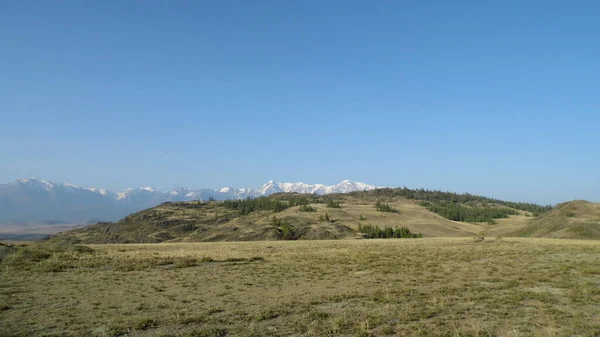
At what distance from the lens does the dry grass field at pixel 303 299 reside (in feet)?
46.2

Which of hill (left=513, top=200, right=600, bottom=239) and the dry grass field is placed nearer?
the dry grass field

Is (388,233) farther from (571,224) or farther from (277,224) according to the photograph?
(571,224)

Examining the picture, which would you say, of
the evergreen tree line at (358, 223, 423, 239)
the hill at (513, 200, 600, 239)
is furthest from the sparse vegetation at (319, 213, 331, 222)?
the hill at (513, 200, 600, 239)

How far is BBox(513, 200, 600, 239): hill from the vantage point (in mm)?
75188

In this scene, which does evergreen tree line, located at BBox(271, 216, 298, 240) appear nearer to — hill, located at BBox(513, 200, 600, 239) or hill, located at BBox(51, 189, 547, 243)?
hill, located at BBox(51, 189, 547, 243)

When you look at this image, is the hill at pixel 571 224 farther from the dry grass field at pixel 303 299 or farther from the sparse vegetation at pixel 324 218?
the sparse vegetation at pixel 324 218

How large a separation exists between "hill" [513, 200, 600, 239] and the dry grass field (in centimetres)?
5380

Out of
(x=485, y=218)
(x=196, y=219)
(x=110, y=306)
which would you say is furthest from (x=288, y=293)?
(x=485, y=218)

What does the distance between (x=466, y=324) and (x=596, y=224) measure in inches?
3298

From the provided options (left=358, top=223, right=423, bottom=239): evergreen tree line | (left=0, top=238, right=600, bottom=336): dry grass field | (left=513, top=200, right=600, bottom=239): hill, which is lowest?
(left=0, top=238, right=600, bottom=336): dry grass field

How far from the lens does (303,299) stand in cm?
1931

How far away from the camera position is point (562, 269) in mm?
27453

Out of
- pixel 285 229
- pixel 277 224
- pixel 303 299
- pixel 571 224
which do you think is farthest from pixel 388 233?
pixel 303 299

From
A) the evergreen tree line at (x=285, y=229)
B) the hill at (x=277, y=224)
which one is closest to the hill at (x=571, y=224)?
the hill at (x=277, y=224)
